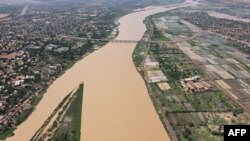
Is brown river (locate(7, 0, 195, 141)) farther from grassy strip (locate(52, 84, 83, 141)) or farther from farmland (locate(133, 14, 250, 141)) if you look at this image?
farmland (locate(133, 14, 250, 141))

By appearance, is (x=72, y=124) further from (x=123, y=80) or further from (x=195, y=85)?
(x=195, y=85)

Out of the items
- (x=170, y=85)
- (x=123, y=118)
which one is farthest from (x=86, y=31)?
(x=123, y=118)

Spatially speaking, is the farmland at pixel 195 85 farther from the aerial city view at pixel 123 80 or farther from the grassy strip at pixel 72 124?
the grassy strip at pixel 72 124
